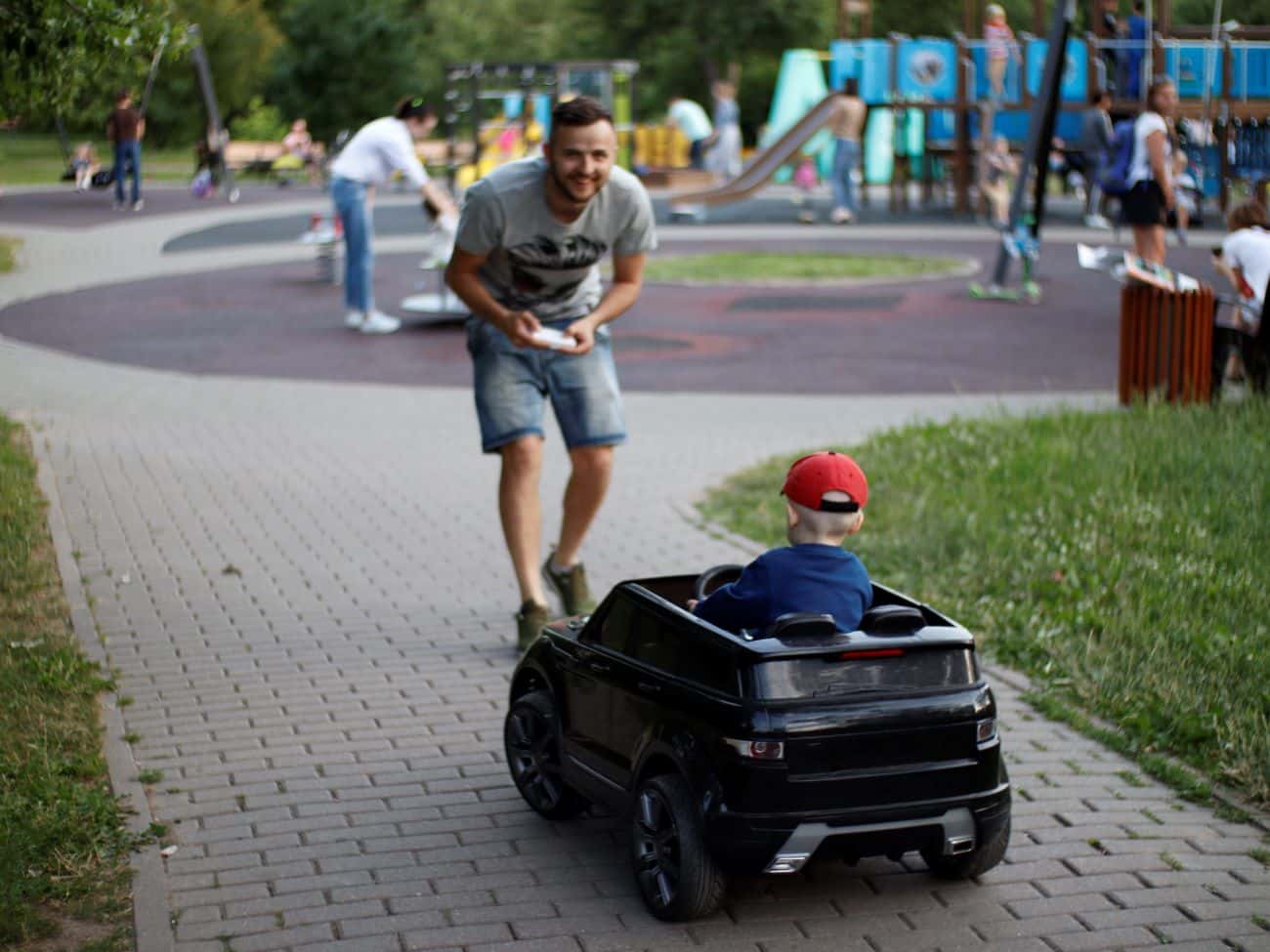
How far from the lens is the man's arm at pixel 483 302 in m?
6.47

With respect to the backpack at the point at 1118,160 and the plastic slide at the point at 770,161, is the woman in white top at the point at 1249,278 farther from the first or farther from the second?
the plastic slide at the point at 770,161

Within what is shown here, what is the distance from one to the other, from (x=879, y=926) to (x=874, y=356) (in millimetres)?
11334

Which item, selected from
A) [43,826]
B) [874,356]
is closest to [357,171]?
[874,356]

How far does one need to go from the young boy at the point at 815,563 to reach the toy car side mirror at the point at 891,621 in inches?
2.1

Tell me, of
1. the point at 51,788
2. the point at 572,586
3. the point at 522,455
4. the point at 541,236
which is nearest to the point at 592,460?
the point at 522,455

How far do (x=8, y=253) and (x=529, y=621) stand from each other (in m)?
19.3

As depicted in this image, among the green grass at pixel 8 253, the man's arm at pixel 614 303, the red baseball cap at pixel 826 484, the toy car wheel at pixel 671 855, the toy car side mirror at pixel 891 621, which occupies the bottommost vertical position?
the green grass at pixel 8 253

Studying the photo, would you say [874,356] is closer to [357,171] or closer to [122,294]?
[357,171]

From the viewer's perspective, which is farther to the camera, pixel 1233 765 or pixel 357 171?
pixel 357 171

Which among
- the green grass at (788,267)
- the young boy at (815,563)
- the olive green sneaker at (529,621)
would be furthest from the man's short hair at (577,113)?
the green grass at (788,267)

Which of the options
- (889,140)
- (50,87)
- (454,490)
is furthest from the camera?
(889,140)

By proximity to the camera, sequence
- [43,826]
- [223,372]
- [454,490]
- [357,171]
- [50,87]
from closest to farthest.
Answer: [43,826] < [50,87] < [454,490] < [223,372] < [357,171]

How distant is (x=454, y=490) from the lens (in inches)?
385

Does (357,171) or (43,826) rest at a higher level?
(357,171)
